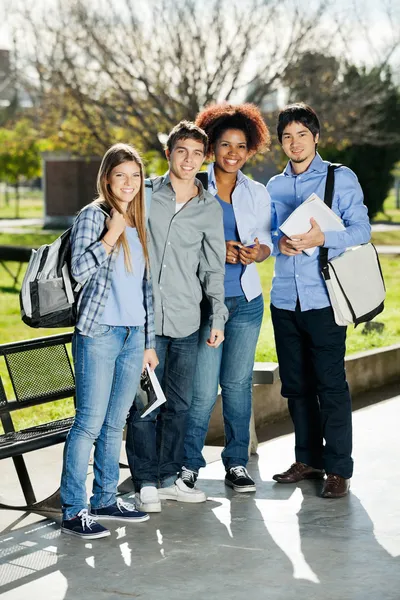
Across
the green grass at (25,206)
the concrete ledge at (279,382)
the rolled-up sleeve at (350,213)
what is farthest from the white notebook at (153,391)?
the green grass at (25,206)

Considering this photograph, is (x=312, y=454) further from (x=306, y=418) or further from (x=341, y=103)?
(x=341, y=103)

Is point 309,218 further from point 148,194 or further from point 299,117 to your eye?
point 148,194

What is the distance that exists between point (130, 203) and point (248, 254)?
2.56 ft

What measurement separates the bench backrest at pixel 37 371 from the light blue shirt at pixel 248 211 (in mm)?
1139

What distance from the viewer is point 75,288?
513cm

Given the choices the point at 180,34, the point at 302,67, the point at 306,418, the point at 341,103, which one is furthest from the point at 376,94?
the point at 306,418

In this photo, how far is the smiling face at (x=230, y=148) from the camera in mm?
5844

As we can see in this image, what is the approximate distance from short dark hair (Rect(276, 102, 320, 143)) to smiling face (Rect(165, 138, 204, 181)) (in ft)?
1.85

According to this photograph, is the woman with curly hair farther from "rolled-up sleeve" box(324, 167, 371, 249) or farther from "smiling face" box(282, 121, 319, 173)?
"rolled-up sleeve" box(324, 167, 371, 249)

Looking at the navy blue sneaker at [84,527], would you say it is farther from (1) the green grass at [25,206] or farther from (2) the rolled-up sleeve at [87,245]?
(1) the green grass at [25,206]

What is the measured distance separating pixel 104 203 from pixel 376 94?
82.0 ft

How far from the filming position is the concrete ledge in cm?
739

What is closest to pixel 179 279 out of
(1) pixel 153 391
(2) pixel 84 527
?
(1) pixel 153 391

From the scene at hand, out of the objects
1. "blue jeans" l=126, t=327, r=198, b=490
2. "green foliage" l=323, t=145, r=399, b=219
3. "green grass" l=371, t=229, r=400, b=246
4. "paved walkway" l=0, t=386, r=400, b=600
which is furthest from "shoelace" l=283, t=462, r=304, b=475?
"green foliage" l=323, t=145, r=399, b=219
